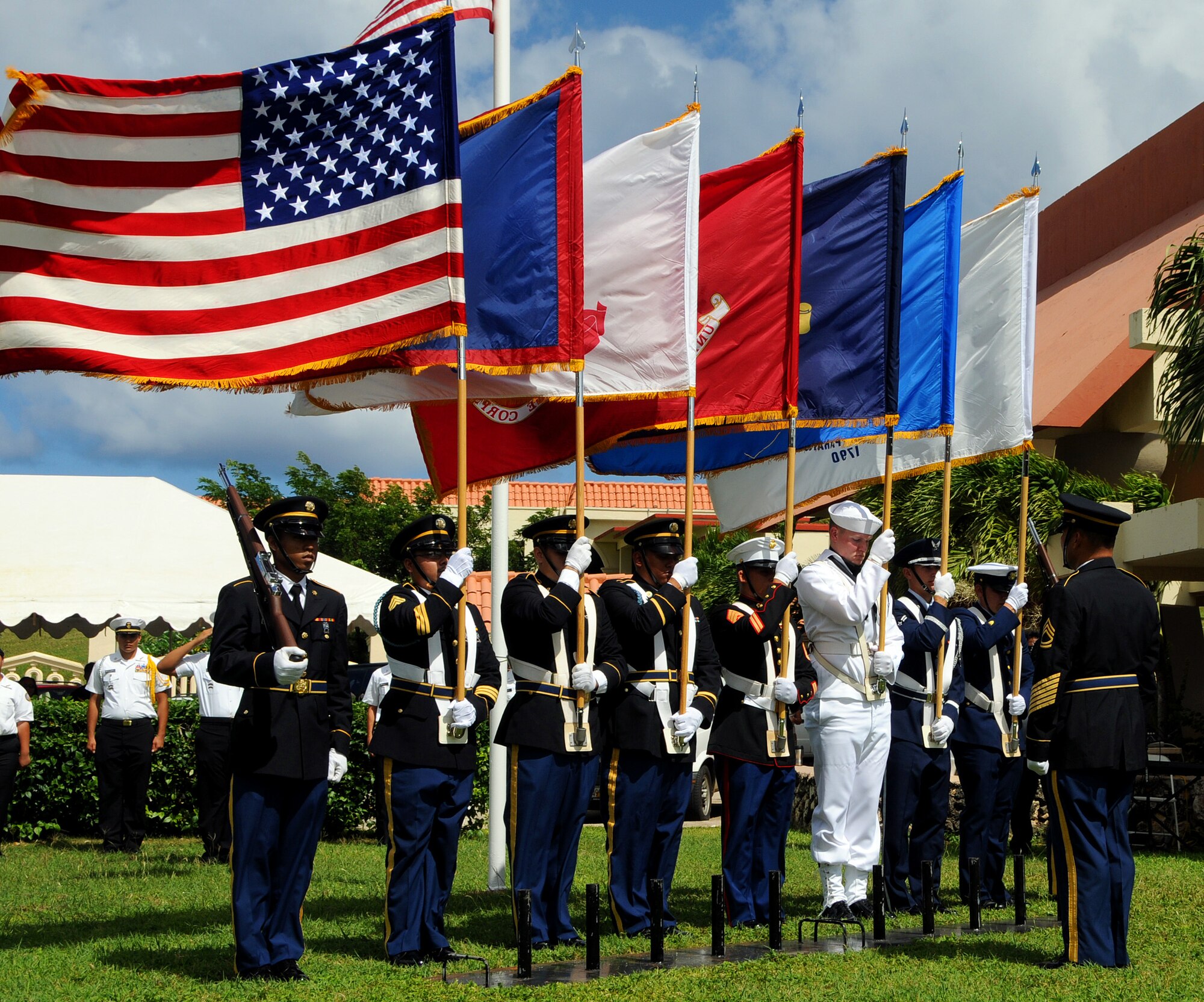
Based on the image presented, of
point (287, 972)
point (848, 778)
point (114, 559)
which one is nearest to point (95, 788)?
point (114, 559)

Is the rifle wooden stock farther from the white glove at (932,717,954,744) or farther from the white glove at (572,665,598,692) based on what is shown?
the white glove at (932,717,954,744)

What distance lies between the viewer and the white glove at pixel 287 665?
6.39 meters

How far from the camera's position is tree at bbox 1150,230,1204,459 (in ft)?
46.4

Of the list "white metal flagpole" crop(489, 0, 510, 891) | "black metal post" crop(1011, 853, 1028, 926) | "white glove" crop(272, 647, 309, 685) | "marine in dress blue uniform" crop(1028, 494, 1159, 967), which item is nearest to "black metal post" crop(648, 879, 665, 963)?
"marine in dress blue uniform" crop(1028, 494, 1159, 967)

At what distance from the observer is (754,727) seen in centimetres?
860

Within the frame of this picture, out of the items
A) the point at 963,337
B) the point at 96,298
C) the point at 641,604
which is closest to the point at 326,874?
the point at 641,604

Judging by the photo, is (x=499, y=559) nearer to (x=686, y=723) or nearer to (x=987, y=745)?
(x=686, y=723)

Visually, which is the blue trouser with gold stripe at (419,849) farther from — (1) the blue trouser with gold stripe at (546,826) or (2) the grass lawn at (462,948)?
(1) the blue trouser with gold stripe at (546,826)

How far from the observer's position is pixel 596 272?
9.14 meters

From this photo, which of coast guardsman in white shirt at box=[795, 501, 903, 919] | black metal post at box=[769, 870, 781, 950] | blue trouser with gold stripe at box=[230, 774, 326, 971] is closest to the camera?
blue trouser with gold stripe at box=[230, 774, 326, 971]

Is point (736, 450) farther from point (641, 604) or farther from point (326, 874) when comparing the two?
point (326, 874)

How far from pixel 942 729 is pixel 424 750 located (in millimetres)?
3665

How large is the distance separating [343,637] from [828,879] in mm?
3112

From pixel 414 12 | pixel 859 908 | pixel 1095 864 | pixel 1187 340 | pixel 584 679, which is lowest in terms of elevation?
pixel 859 908
